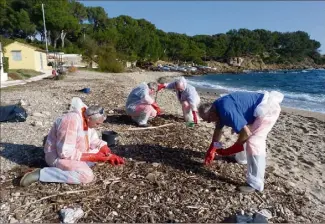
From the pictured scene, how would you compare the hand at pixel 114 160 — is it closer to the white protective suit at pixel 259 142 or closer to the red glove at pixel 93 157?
the red glove at pixel 93 157

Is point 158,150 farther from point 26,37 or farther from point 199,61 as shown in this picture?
point 199,61

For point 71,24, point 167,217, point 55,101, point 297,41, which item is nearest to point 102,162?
point 167,217

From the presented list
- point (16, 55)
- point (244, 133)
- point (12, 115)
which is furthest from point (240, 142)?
point (16, 55)

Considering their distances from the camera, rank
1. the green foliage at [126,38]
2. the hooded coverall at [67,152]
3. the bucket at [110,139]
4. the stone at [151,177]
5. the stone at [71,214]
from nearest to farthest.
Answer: the stone at [71,214]
the hooded coverall at [67,152]
the stone at [151,177]
the bucket at [110,139]
the green foliage at [126,38]

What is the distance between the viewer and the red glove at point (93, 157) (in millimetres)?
4754

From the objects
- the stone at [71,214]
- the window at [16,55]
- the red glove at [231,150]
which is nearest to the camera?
the stone at [71,214]

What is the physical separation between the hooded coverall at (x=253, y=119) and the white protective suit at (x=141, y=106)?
3.46 metres

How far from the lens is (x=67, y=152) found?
14.6ft

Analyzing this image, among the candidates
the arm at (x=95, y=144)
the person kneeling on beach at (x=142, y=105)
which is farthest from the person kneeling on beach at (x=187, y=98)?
the arm at (x=95, y=144)

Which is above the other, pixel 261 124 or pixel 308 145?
pixel 261 124

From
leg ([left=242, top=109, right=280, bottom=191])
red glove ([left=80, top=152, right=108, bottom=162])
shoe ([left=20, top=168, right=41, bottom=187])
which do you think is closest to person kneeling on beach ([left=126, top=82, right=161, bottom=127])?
red glove ([left=80, top=152, right=108, bottom=162])

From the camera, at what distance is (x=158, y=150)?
19.8 ft

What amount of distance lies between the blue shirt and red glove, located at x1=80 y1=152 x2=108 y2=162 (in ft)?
6.15

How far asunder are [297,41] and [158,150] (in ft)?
466
